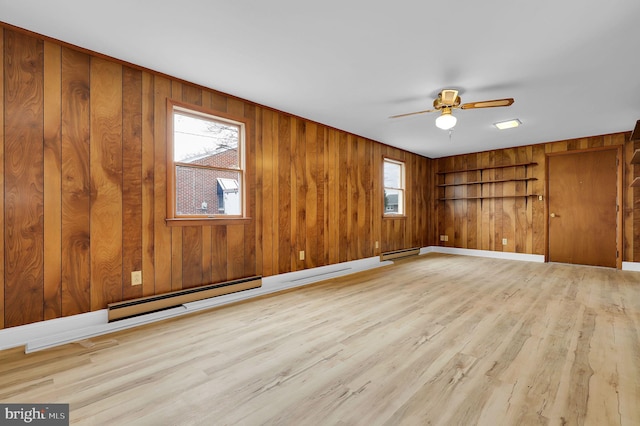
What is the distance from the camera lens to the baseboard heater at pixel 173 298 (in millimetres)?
2582

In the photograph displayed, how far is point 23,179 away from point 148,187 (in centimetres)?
85

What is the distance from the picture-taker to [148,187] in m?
2.83

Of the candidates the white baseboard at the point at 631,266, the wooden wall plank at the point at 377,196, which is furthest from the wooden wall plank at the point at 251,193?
the white baseboard at the point at 631,266

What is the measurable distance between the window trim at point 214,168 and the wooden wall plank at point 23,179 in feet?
3.09

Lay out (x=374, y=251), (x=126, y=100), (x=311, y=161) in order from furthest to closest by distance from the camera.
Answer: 1. (x=374, y=251)
2. (x=311, y=161)
3. (x=126, y=100)

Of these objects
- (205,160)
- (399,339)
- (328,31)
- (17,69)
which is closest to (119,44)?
(17,69)

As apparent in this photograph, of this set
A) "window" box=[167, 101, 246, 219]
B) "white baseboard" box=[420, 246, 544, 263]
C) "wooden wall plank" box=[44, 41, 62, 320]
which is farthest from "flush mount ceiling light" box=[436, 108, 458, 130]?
"white baseboard" box=[420, 246, 544, 263]

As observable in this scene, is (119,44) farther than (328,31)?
Yes

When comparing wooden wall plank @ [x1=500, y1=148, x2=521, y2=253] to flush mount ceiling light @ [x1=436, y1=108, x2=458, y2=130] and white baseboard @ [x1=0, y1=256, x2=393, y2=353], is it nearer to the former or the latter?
flush mount ceiling light @ [x1=436, y1=108, x2=458, y2=130]

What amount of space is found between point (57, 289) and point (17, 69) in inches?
68.3

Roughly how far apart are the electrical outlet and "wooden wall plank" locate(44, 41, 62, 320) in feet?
1.67

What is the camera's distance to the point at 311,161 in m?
4.46

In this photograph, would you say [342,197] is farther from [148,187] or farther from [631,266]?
[631,266]

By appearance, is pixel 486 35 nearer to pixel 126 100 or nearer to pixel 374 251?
pixel 126 100
